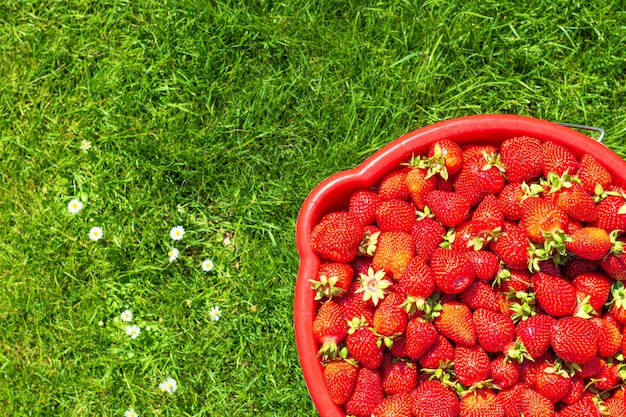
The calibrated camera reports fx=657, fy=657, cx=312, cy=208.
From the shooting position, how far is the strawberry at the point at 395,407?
6.38 ft

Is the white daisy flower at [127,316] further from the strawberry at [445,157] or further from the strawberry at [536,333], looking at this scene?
the strawberry at [536,333]

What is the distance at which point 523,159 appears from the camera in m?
2.01

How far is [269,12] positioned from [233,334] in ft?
4.72

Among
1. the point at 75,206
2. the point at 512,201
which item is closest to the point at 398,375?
the point at 512,201

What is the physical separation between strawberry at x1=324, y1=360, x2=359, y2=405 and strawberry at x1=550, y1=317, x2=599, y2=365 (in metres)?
0.60

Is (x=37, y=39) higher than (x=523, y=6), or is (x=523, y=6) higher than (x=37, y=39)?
(x=523, y=6)

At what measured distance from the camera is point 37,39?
10.1 ft

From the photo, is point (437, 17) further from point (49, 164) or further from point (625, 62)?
point (49, 164)

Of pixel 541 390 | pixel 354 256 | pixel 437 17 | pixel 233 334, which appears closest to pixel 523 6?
pixel 437 17

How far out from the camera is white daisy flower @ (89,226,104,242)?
113 inches

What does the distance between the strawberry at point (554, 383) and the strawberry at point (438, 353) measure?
267 millimetres

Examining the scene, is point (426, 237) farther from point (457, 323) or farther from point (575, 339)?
point (575, 339)

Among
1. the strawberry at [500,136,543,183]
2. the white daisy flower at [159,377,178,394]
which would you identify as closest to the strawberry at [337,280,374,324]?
Answer: the strawberry at [500,136,543,183]

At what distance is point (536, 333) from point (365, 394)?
1.77 ft
